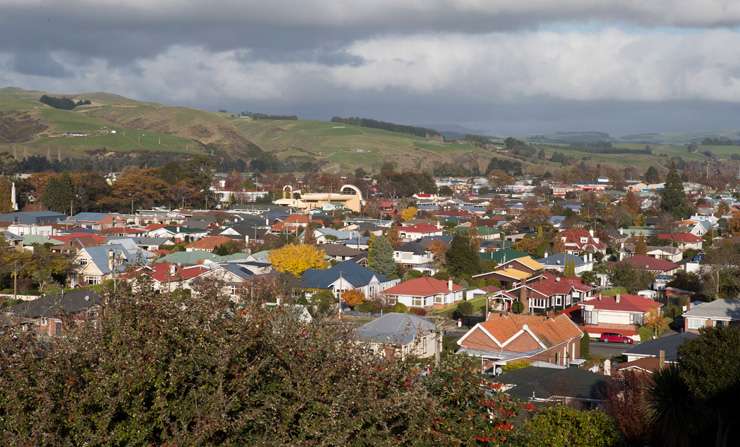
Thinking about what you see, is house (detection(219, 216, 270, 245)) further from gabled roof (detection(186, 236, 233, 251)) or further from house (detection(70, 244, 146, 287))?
house (detection(70, 244, 146, 287))

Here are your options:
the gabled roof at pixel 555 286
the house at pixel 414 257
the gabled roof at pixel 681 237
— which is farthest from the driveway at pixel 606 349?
the gabled roof at pixel 681 237

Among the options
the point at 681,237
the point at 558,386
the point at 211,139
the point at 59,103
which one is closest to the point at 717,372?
the point at 558,386

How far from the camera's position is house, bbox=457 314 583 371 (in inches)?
820

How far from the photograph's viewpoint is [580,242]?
146 feet

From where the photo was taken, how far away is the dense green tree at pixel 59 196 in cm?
5500

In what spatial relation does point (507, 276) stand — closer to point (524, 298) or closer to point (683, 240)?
point (524, 298)

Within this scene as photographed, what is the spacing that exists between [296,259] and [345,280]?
295cm

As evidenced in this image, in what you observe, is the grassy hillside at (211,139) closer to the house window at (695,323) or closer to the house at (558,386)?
the house window at (695,323)

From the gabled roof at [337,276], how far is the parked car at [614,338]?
356 inches

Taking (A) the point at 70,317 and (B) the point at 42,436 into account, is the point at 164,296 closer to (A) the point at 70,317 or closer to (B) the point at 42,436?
(A) the point at 70,317

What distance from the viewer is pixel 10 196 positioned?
56438 mm

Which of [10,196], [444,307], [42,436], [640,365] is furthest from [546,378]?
[10,196]

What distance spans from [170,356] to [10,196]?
52.2 metres

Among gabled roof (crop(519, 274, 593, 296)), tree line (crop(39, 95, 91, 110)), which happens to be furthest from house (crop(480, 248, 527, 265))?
tree line (crop(39, 95, 91, 110))
